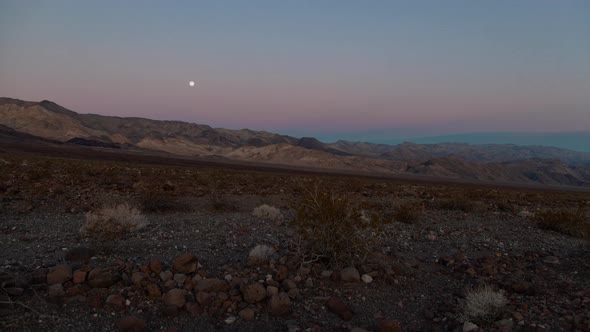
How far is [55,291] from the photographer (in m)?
4.72

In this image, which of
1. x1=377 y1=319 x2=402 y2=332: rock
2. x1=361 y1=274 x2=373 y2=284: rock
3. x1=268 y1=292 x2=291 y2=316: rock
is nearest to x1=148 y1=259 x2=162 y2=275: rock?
x1=268 y1=292 x2=291 y2=316: rock

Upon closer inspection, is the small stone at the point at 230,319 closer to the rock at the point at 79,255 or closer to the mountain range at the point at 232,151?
the rock at the point at 79,255

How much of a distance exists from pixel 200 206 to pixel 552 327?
10.4 m

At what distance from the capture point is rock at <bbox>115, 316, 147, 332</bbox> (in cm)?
417

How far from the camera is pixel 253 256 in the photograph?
611cm

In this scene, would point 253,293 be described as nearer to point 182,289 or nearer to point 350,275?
point 182,289

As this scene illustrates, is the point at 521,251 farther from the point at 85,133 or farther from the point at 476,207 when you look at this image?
the point at 85,133

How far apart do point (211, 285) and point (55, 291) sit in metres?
1.86

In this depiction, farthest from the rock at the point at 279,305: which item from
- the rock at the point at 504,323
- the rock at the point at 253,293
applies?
the rock at the point at 504,323

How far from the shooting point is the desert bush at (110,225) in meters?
7.35

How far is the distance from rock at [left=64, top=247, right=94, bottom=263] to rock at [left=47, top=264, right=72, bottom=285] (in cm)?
85

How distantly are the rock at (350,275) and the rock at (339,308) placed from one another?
0.69m

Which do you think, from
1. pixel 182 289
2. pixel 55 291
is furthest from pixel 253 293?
pixel 55 291

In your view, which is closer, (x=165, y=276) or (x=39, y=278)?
(x=39, y=278)
